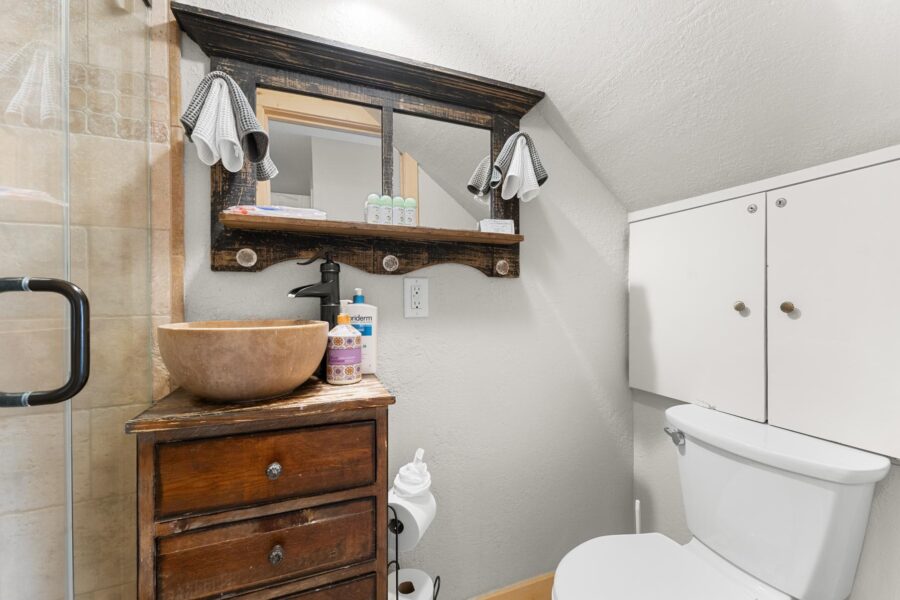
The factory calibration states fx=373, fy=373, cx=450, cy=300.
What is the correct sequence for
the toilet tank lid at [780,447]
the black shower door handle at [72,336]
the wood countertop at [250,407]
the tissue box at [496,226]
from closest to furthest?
the black shower door handle at [72,336] < the wood countertop at [250,407] < the toilet tank lid at [780,447] < the tissue box at [496,226]

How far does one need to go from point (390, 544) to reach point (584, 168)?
1515 mm

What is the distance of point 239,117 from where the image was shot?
3.04ft

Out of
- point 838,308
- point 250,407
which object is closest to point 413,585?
point 250,407

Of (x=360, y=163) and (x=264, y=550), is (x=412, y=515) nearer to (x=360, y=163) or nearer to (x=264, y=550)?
(x=264, y=550)

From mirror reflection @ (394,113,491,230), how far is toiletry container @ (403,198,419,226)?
0.09ft

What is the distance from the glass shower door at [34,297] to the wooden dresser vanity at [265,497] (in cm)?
17

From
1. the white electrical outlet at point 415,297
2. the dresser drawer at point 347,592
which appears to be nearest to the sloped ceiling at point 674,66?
the white electrical outlet at point 415,297

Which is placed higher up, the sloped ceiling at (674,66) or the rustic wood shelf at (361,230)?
the sloped ceiling at (674,66)

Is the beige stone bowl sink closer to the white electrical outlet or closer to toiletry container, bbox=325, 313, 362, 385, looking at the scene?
toiletry container, bbox=325, 313, 362, 385

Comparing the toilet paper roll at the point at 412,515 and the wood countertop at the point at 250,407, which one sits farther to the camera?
the toilet paper roll at the point at 412,515

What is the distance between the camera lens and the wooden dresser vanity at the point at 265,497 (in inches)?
26.5

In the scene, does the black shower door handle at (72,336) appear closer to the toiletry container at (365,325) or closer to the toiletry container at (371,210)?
the toiletry container at (365,325)

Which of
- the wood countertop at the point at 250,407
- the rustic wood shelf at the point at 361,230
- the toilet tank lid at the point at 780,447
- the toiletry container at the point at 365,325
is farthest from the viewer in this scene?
the toiletry container at the point at 365,325

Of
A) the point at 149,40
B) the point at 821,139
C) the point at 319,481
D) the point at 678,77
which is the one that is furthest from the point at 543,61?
the point at 319,481
